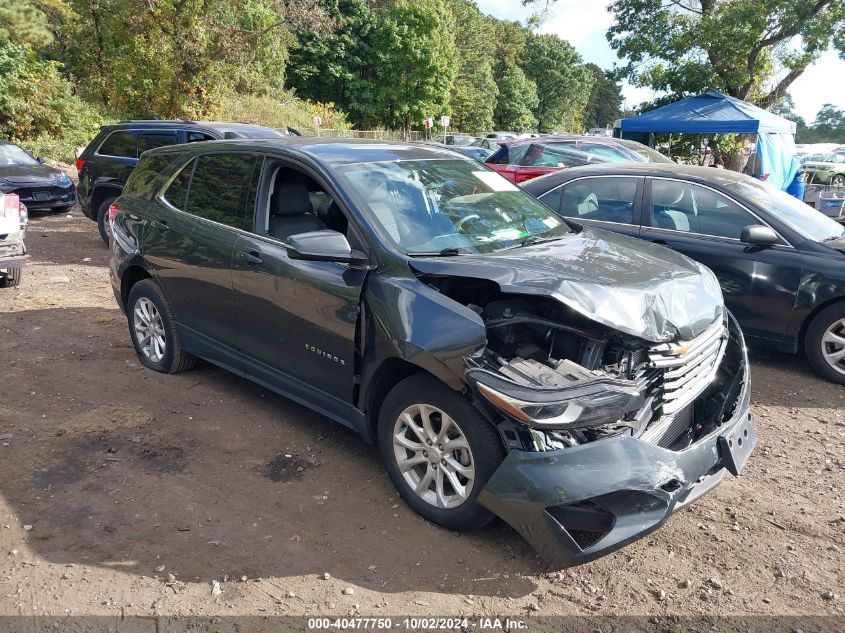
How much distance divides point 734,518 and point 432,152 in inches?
115

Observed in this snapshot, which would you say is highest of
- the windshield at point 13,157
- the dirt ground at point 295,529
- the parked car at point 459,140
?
the parked car at point 459,140

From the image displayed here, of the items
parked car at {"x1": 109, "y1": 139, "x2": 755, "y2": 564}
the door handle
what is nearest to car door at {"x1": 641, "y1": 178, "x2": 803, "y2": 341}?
parked car at {"x1": 109, "y1": 139, "x2": 755, "y2": 564}

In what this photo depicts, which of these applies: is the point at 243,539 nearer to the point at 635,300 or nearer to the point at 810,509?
the point at 635,300

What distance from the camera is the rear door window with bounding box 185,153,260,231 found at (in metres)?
4.65

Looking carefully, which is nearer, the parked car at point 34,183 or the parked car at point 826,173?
the parked car at point 34,183

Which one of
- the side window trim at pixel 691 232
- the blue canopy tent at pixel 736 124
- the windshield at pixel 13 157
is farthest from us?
the blue canopy tent at pixel 736 124

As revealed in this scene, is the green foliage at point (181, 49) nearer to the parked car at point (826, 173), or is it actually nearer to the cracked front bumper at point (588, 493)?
the parked car at point (826, 173)

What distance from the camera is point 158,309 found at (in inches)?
214

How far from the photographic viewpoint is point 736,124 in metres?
14.7

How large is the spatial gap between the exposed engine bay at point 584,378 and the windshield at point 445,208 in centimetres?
49

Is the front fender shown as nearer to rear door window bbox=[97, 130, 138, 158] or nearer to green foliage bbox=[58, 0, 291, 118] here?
rear door window bbox=[97, 130, 138, 158]

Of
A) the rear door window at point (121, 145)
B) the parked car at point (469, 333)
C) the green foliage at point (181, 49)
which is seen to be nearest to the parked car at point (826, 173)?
the green foliage at point (181, 49)

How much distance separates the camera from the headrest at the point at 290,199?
181 inches

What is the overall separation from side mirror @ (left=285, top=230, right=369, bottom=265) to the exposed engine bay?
52cm
